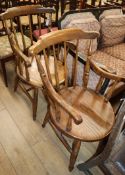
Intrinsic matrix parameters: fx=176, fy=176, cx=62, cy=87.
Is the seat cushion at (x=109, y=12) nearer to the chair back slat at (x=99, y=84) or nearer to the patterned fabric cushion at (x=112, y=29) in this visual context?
the patterned fabric cushion at (x=112, y=29)

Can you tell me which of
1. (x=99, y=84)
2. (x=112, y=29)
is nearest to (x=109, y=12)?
(x=112, y=29)

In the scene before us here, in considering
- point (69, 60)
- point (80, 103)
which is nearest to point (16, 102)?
point (69, 60)

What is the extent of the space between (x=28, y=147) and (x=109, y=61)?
1.34 metres

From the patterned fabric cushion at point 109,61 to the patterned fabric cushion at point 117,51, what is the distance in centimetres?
9

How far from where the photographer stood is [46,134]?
1.69 metres

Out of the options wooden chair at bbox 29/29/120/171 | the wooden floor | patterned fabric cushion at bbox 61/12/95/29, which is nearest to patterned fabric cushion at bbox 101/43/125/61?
patterned fabric cushion at bbox 61/12/95/29

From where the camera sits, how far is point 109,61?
213cm

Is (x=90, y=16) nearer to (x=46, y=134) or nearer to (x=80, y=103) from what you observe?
(x=80, y=103)

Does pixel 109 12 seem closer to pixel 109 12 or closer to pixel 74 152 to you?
pixel 109 12

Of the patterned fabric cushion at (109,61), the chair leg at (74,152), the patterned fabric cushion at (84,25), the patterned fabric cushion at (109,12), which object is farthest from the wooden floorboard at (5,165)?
the patterned fabric cushion at (109,12)

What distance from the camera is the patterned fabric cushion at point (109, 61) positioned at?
205 centimetres

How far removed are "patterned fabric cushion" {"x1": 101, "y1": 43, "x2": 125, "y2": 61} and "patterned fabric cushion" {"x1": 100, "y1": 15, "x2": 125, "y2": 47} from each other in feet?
0.19

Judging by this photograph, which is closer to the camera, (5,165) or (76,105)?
(76,105)

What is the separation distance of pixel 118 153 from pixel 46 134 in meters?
0.81
